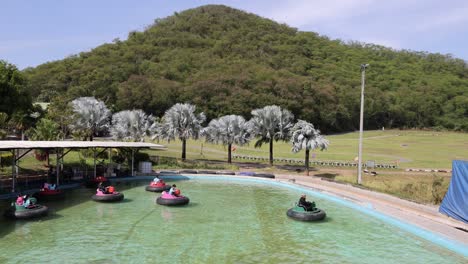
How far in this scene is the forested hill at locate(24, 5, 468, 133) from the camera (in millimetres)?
103312

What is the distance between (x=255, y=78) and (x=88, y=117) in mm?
75185

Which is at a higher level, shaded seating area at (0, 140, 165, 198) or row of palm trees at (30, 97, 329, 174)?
row of palm trees at (30, 97, 329, 174)

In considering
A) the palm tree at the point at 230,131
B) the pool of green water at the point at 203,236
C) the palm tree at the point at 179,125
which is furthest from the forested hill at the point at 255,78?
the pool of green water at the point at 203,236

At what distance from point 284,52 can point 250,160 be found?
5075 inches

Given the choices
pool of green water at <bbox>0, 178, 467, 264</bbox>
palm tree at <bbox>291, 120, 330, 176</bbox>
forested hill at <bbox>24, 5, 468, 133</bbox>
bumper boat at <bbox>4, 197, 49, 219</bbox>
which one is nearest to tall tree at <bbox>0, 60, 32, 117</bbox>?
pool of green water at <bbox>0, 178, 467, 264</bbox>

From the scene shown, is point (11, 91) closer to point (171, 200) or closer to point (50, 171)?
point (50, 171)

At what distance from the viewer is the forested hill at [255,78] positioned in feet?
339

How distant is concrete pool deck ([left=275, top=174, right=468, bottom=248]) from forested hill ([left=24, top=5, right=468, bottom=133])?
227 ft

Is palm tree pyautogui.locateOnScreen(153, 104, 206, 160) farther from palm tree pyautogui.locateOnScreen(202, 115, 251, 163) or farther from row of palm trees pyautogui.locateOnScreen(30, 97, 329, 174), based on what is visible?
palm tree pyautogui.locateOnScreen(202, 115, 251, 163)

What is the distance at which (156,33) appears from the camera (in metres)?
181

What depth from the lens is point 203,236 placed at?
18453 mm

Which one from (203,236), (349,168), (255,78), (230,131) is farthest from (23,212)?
(255,78)

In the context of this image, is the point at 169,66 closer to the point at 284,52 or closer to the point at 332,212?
the point at 284,52

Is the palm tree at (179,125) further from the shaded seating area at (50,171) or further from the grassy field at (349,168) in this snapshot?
the shaded seating area at (50,171)
